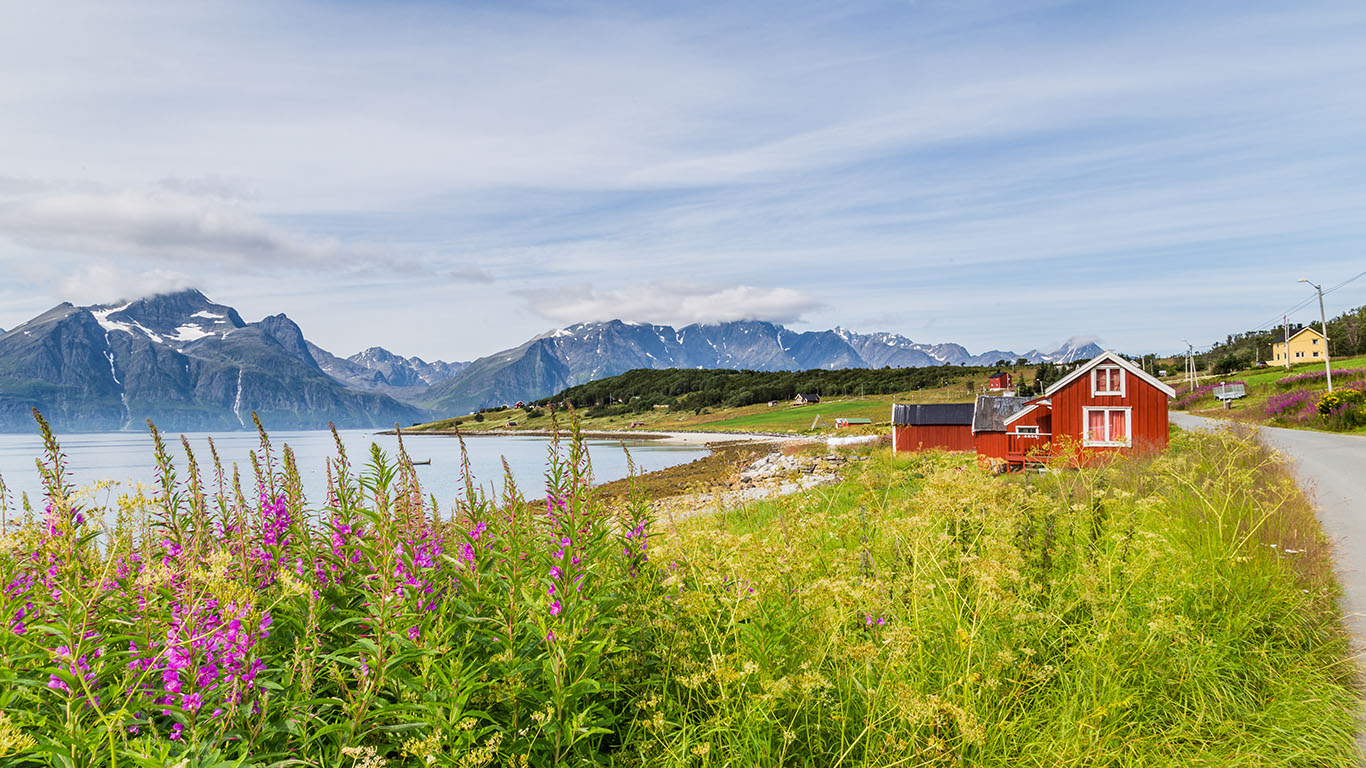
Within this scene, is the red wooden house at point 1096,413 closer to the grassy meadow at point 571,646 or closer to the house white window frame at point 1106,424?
the house white window frame at point 1106,424

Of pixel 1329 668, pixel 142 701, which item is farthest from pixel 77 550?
pixel 1329 668

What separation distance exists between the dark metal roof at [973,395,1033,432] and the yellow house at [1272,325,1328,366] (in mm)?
122107

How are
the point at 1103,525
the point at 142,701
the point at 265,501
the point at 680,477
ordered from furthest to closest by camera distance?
the point at 680,477, the point at 1103,525, the point at 265,501, the point at 142,701

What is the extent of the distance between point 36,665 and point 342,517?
59.4 inches

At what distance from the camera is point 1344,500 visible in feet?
47.6

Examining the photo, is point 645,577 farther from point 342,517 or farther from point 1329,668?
point 1329,668

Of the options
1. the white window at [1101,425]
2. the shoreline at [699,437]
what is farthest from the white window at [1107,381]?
the shoreline at [699,437]

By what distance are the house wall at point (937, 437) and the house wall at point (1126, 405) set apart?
8.17 metres

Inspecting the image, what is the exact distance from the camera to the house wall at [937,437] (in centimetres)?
4006

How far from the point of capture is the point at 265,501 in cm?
479

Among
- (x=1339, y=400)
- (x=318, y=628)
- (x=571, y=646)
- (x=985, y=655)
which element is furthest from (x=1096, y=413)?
(x=318, y=628)

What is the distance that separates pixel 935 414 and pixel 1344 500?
86.0 ft

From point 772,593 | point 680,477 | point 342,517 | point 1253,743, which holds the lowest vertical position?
point 680,477

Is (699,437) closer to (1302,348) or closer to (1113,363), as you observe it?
(1113,363)
